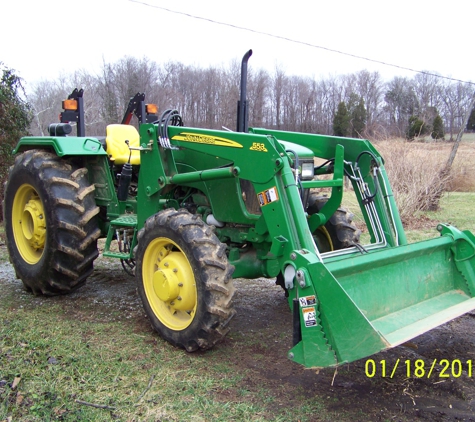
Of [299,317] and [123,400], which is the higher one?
[299,317]

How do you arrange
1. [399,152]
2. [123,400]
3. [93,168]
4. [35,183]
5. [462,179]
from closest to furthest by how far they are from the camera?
[123,400] → [35,183] → [93,168] → [399,152] → [462,179]

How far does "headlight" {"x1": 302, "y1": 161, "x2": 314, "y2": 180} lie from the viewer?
420 centimetres

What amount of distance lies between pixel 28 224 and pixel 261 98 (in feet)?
97.2

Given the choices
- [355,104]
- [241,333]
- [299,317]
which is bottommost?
[241,333]

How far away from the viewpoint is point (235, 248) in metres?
4.38

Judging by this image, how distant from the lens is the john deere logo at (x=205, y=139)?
157 inches

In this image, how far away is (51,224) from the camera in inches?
189

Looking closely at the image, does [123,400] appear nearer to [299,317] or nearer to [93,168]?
[299,317]

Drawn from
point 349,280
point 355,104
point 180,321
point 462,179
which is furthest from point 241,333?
point 355,104

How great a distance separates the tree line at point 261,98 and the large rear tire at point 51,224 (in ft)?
73.0

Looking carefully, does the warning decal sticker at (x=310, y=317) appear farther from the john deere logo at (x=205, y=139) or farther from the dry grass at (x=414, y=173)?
the dry grass at (x=414, y=173)

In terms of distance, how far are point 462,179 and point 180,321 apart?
47.4 ft
